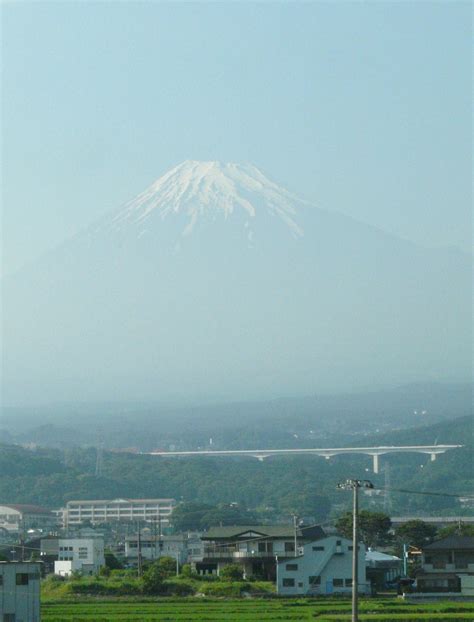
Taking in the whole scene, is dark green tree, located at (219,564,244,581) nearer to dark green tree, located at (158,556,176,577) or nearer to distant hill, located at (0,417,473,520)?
dark green tree, located at (158,556,176,577)

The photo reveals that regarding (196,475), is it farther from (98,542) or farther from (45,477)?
(98,542)

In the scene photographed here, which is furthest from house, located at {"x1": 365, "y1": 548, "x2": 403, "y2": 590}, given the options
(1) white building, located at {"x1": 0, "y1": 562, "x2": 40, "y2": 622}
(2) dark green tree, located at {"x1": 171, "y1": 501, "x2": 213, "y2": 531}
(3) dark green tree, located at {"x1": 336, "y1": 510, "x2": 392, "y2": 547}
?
(2) dark green tree, located at {"x1": 171, "y1": 501, "x2": 213, "y2": 531}

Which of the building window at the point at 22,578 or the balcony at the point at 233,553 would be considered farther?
the balcony at the point at 233,553

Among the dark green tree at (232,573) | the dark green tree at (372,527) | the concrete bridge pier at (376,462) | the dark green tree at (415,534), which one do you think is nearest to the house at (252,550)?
the dark green tree at (232,573)

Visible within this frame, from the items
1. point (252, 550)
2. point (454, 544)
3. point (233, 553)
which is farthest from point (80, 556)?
point (454, 544)

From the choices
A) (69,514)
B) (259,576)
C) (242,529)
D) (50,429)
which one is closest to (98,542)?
(242,529)

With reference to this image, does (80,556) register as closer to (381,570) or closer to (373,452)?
(381,570)

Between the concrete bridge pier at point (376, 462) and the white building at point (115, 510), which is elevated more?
the concrete bridge pier at point (376, 462)

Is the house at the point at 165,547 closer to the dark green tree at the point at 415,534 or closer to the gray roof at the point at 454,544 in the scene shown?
the dark green tree at the point at 415,534
